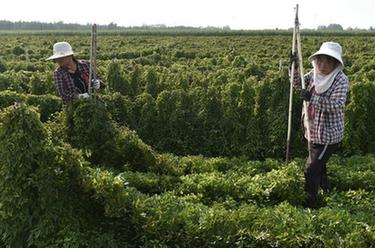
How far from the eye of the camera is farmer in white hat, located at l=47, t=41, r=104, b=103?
8117 mm

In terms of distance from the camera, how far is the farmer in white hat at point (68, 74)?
8.12 meters

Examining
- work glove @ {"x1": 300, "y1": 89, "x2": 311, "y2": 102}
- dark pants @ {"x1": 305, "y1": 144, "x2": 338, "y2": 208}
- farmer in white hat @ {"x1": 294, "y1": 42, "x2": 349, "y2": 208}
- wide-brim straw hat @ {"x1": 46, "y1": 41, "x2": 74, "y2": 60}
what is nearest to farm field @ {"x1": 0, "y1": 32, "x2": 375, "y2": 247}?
dark pants @ {"x1": 305, "y1": 144, "x2": 338, "y2": 208}

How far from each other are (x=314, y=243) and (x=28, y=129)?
3.54 metres

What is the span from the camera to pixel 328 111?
22.9 ft

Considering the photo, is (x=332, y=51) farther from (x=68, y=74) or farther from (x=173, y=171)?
(x=68, y=74)

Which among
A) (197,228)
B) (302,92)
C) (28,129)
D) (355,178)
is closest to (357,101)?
(355,178)

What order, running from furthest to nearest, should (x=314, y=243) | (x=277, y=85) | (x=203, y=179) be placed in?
(x=277, y=85) → (x=203, y=179) → (x=314, y=243)

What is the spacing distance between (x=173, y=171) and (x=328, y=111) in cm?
279

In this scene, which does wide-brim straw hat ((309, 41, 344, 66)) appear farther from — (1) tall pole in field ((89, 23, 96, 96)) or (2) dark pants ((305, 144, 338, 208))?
(1) tall pole in field ((89, 23, 96, 96))

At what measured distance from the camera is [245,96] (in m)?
10.6

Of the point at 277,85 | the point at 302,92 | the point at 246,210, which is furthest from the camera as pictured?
the point at 277,85

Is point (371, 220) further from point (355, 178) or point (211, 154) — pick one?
point (211, 154)

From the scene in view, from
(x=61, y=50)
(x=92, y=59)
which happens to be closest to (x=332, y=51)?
(x=92, y=59)

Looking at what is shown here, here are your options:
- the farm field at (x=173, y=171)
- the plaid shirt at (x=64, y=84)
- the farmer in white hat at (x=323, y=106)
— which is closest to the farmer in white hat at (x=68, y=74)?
the plaid shirt at (x=64, y=84)
